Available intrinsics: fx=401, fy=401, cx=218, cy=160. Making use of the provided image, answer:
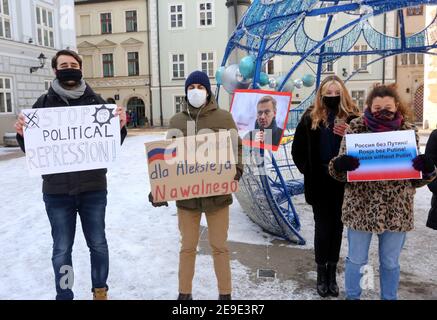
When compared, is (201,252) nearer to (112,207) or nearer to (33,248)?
(33,248)

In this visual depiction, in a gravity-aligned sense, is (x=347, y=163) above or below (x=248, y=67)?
below

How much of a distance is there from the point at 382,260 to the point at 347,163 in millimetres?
739

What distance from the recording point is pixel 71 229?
2930mm

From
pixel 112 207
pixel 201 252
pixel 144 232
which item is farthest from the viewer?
pixel 112 207

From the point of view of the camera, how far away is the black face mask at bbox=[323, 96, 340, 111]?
10.2 ft

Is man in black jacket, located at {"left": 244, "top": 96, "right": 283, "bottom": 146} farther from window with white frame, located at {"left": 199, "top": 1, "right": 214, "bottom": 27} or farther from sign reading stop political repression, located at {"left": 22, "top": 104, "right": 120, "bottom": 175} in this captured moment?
window with white frame, located at {"left": 199, "top": 1, "right": 214, "bottom": 27}

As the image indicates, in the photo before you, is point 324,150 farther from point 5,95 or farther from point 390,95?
point 5,95

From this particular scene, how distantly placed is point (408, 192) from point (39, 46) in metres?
18.5

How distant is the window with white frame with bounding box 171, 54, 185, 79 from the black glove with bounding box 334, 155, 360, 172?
85.6 feet

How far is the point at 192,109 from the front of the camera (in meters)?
2.93

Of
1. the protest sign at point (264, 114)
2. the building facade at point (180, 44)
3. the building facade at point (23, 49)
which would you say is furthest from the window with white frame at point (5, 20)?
the protest sign at point (264, 114)

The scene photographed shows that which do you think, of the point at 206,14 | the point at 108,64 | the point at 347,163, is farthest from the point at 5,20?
the point at 347,163

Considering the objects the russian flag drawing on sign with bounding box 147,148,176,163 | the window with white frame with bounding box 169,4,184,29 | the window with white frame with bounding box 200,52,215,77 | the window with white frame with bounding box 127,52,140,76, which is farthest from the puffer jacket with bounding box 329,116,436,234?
the window with white frame with bounding box 127,52,140,76

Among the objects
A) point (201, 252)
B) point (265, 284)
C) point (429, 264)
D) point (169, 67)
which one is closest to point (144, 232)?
point (201, 252)
